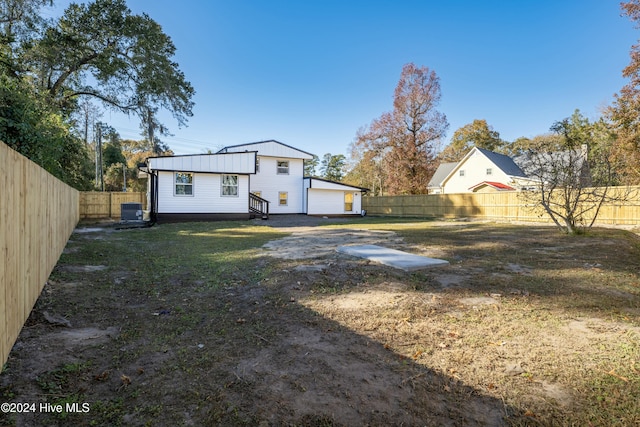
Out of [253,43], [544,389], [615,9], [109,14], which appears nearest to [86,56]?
[109,14]

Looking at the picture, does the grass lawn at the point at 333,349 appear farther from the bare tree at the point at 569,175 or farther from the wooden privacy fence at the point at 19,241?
the bare tree at the point at 569,175

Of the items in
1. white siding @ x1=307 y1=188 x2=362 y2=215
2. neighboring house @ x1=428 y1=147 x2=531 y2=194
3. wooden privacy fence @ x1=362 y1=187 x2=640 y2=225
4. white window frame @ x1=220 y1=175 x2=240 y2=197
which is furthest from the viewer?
neighboring house @ x1=428 y1=147 x2=531 y2=194

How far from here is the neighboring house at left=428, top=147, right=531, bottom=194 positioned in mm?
25969

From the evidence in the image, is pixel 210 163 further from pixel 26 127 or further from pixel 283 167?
pixel 26 127

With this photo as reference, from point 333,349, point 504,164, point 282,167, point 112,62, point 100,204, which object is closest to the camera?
point 333,349

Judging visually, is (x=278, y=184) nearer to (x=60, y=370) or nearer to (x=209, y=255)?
(x=209, y=255)

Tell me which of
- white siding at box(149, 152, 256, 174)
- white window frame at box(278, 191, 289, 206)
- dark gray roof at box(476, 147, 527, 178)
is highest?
dark gray roof at box(476, 147, 527, 178)

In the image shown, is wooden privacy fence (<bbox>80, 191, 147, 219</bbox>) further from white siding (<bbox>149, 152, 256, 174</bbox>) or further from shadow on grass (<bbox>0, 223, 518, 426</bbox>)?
shadow on grass (<bbox>0, 223, 518, 426</bbox>)

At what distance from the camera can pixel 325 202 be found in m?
24.1

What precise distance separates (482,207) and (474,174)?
33.8 feet

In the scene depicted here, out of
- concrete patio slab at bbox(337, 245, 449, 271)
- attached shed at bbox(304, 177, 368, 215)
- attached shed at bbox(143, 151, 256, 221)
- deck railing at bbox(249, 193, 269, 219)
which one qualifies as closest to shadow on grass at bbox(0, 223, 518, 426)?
concrete patio slab at bbox(337, 245, 449, 271)

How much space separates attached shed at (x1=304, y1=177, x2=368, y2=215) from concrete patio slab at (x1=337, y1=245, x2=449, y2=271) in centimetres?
1645

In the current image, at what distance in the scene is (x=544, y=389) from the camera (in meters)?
2.07

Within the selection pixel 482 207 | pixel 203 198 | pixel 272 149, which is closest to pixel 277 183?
pixel 272 149
